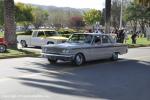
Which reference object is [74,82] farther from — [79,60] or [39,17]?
[39,17]

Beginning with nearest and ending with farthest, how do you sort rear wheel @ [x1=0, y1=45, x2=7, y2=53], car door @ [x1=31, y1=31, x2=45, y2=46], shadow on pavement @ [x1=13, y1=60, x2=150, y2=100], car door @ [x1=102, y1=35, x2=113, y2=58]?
shadow on pavement @ [x1=13, y1=60, x2=150, y2=100], car door @ [x1=102, y1=35, x2=113, y2=58], rear wheel @ [x1=0, y1=45, x2=7, y2=53], car door @ [x1=31, y1=31, x2=45, y2=46]

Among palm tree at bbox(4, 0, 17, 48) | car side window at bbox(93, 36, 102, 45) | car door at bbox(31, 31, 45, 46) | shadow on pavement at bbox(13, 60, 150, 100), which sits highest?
palm tree at bbox(4, 0, 17, 48)

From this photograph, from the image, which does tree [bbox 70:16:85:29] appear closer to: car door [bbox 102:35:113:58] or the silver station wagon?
car door [bbox 102:35:113:58]

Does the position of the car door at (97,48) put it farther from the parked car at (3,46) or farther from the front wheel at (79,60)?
the parked car at (3,46)

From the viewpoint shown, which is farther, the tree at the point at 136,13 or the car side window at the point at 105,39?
the tree at the point at 136,13

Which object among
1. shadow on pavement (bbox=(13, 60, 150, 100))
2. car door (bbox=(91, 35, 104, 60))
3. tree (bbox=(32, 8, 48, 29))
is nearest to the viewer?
shadow on pavement (bbox=(13, 60, 150, 100))

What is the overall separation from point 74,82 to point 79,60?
5.13m

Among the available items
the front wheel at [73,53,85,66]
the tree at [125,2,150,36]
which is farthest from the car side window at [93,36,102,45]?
the tree at [125,2,150,36]

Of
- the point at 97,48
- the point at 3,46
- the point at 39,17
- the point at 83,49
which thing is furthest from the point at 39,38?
the point at 39,17

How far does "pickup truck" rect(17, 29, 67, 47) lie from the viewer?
96.2ft

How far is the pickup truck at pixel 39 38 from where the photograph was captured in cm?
2931

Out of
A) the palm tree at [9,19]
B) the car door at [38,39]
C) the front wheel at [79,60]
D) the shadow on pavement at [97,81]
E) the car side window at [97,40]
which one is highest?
the palm tree at [9,19]

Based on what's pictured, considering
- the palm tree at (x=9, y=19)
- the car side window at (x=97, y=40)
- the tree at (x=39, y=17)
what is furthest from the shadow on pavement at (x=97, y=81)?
the tree at (x=39, y=17)

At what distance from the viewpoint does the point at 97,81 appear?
13.2 metres
